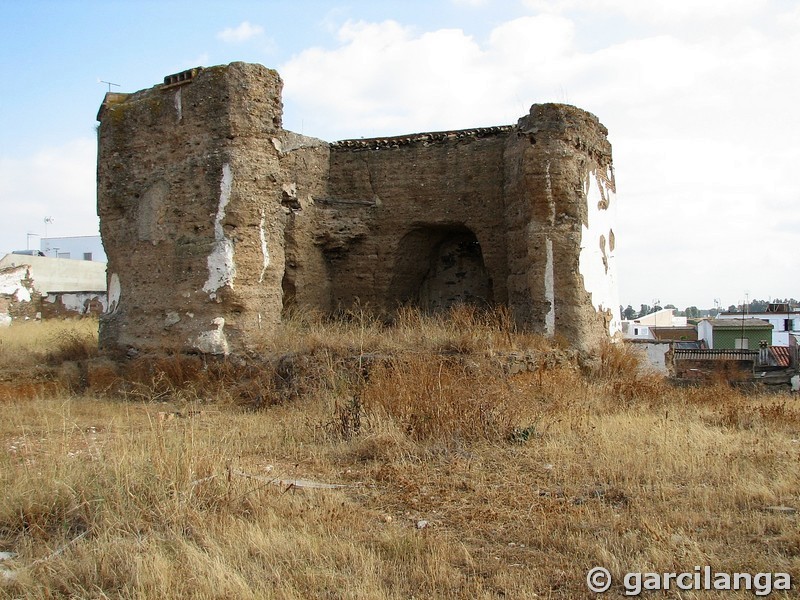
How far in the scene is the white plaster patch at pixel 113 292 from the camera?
36.9ft

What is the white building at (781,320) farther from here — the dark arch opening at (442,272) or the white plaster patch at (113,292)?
the white plaster patch at (113,292)

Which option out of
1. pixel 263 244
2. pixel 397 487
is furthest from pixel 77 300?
pixel 397 487

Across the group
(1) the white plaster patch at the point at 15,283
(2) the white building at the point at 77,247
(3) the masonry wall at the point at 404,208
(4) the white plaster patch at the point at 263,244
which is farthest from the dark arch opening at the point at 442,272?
(2) the white building at the point at 77,247

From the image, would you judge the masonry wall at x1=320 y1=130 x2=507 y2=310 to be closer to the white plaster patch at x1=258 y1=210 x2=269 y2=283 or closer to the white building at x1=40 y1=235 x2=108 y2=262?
the white plaster patch at x1=258 y1=210 x2=269 y2=283

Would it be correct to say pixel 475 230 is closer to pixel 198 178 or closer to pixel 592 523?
pixel 198 178

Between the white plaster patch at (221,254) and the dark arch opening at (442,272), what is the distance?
3.64 meters

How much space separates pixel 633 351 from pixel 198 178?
7573mm

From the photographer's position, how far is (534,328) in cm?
1122

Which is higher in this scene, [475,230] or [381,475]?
[475,230]

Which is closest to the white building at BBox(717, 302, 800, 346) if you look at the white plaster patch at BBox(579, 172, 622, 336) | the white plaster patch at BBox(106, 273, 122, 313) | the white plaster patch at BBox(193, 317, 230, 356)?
the white plaster patch at BBox(579, 172, 622, 336)

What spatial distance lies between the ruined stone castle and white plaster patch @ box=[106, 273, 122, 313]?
42mm

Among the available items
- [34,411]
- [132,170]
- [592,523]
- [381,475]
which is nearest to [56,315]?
[132,170]

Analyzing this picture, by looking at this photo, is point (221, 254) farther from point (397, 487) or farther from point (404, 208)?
point (397, 487)

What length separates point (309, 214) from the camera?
1251cm
